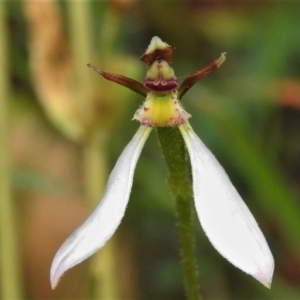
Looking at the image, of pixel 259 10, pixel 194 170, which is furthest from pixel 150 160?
pixel 194 170

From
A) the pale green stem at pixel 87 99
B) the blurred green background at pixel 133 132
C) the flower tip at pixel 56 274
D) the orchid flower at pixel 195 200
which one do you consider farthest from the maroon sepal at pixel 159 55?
the pale green stem at pixel 87 99

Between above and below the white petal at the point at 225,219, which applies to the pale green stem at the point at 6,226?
above

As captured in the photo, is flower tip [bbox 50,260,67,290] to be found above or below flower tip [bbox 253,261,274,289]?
above

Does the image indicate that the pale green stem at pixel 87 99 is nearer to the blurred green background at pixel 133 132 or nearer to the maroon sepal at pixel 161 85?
the blurred green background at pixel 133 132

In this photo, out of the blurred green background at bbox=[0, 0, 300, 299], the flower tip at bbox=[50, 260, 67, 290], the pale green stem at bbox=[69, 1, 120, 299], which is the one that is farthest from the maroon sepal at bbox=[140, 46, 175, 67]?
the pale green stem at bbox=[69, 1, 120, 299]

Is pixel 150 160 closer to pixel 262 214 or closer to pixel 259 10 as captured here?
pixel 262 214

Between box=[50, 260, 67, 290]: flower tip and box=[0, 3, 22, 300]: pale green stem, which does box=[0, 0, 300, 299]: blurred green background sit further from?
box=[50, 260, 67, 290]: flower tip
